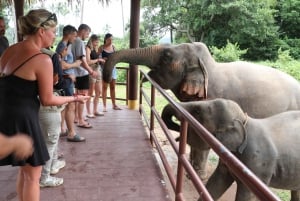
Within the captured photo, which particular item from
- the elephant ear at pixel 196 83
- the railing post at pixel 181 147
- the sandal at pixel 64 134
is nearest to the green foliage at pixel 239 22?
the sandal at pixel 64 134

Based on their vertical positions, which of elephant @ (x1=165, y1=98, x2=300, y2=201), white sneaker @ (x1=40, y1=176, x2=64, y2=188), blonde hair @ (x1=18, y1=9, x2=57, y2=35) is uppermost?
blonde hair @ (x1=18, y1=9, x2=57, y2=35)

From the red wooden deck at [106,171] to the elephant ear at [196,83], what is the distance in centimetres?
82

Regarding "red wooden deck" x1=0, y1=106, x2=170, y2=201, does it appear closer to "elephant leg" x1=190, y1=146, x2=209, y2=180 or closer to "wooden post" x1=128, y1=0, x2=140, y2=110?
"elephant leg" x1=190, y1=146, x2=209, y2=180

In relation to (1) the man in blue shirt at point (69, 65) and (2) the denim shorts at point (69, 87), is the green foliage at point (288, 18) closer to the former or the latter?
(1) the man in blue shirt at point (69, 65)

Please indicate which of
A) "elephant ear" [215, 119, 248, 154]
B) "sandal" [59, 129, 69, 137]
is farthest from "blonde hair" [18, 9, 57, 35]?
"sandal" [59, 129, 69, 137]

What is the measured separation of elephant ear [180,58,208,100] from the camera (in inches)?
159

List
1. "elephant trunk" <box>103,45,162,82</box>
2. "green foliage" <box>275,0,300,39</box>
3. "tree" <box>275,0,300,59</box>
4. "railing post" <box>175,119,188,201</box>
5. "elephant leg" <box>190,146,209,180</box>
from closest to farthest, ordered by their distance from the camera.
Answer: "railing post" <box>175,119,188,201</box>
"elephant trunk" <box>103,45,162,82</box>
"elephant leg" <box>190,146,209,180</box>
"tree" <box>275,0,300,59</box>
"green foliage" <box>275,0,300,39</box>

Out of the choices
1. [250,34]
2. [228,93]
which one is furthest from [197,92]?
[250,34]

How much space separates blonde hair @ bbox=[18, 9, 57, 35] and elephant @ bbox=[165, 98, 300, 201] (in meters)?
1.15

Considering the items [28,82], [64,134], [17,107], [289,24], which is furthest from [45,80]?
[289,24]

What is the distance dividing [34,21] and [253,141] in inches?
69.8

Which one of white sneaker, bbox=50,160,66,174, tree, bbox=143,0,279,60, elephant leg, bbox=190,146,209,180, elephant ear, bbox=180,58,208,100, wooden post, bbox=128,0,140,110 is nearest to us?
white sneaker, bbox=50,160,66,174

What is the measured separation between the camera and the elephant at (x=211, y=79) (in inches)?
163

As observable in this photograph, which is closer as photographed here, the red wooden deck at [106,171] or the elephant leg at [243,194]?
the elephant leg at [243,194]
